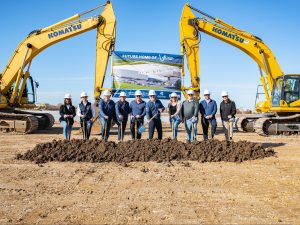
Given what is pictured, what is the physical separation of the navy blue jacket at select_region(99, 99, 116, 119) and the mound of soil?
129 cm

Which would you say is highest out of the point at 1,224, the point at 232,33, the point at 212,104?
the point at 232,33

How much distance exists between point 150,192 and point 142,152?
11.5 ft

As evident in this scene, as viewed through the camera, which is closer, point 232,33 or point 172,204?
point 172,204

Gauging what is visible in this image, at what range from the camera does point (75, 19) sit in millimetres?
16625

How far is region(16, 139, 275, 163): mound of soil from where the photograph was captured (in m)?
9.22

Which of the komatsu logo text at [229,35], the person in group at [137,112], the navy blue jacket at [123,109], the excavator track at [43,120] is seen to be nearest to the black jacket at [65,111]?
the navy blue jacket at [123,109]

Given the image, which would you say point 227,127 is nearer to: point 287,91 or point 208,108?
point 208,108

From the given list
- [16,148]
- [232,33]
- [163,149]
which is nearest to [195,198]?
[163,149]

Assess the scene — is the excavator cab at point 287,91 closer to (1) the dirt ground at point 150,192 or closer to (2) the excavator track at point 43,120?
(1) the dirt ground at point 150,192

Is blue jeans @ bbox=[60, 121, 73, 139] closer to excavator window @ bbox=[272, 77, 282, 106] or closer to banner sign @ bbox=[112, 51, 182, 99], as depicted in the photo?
banner sign @ bbox=[112, 51, 182, 99]

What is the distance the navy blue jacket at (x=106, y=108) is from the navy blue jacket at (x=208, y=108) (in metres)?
2.70

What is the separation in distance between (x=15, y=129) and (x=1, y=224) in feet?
42.3

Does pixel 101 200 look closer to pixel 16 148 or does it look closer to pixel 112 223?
pixel 112 223

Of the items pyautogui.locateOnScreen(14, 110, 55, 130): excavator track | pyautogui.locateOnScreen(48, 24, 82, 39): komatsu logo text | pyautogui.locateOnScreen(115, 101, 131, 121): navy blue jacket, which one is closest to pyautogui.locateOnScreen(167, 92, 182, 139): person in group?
pyautogui.locateOnScreen(115, 101, 131, 121): navy blue jacket
